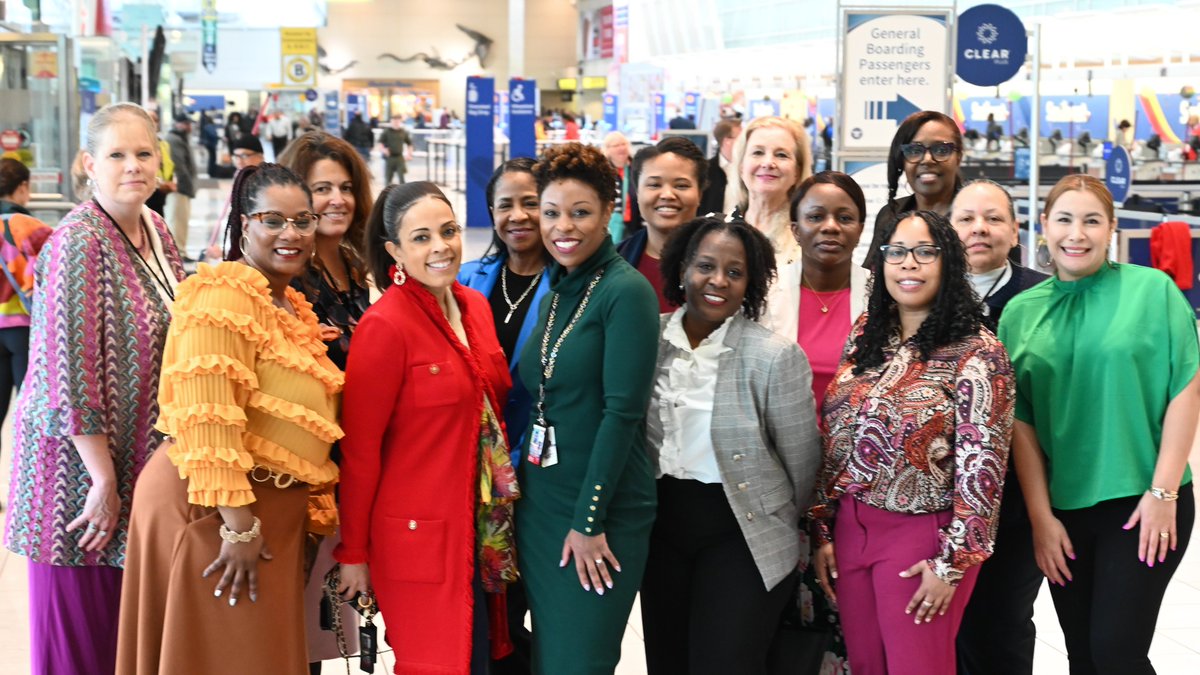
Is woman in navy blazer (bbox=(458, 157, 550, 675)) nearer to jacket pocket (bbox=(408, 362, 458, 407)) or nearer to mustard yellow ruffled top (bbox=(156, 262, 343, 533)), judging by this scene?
jacket pocket (bbox=(408, 362, 458, 407))

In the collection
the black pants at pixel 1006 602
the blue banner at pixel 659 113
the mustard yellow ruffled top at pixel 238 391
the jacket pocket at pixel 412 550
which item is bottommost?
the black pants at pixel 1006 602

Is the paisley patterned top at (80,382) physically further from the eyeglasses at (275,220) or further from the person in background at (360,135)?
the person in background at (360,135)

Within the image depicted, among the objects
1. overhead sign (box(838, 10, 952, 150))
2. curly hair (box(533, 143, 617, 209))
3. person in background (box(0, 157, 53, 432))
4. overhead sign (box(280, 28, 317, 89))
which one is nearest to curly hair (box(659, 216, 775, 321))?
curly hair (box(533, 143, 617, 209))

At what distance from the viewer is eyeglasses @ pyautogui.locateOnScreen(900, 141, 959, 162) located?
12.2 ft

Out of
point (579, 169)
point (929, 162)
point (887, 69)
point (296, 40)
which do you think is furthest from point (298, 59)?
point (579, 169)

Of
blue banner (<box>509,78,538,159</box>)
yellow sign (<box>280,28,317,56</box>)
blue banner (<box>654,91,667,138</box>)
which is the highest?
yellow sign (<box>280,28,317,56</box>)

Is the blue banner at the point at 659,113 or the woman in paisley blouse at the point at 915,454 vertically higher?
the blue banner at the point at 659,113

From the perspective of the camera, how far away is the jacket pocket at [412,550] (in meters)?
2.78

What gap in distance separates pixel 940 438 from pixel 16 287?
4.58 meters

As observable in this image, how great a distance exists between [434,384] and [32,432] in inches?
36.9

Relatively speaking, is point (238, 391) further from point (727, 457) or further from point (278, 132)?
point (278, 132)

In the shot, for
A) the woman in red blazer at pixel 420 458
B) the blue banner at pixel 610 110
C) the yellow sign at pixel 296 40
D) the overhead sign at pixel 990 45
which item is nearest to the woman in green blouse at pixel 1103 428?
the woman in red blazer at pixel 420 458

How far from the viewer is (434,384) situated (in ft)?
9.04

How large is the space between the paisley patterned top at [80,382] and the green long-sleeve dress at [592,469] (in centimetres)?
88
